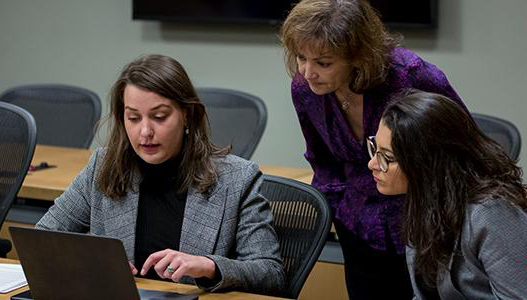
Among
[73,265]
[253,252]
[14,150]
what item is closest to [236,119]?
[14,150]

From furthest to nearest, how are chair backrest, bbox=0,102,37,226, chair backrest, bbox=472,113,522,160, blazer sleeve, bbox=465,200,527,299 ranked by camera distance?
1. chair backrest, bbox=472,113,522,160
2. chair backrest, bbox=0,102,37,226
3. blazer sleeve, bbox=465,200,527,299

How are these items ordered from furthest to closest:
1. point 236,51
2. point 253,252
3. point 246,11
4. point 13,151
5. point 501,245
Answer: point 236,51 → point 246,11 → point 13,151 → point 253,252 → point 501,245

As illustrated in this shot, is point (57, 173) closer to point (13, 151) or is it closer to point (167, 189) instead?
point (13, 151)

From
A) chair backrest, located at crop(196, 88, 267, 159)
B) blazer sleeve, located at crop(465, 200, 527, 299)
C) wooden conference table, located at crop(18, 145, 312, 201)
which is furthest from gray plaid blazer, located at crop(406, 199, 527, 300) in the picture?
chair backrest, located at crop(196, 88, 267, 159)

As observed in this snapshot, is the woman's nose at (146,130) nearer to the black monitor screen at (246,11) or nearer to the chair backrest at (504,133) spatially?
the chair backrest at (504,133)

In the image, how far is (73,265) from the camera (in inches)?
80.7

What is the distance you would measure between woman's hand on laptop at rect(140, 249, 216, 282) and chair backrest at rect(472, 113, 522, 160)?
1.64m

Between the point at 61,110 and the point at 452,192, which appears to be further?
the point at 61,110

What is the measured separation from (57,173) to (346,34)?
176 centimetres

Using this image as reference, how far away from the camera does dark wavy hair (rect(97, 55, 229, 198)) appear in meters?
2.48

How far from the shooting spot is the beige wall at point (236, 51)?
4.62 metres

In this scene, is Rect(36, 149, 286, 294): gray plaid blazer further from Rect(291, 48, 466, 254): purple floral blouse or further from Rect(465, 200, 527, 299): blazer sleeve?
Rect(465, 200, 527, 299): blazer sleeve

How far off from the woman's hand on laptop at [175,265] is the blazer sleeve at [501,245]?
617mm

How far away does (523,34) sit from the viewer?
14.9ft
